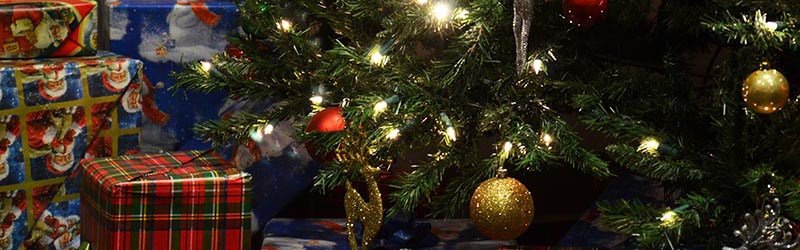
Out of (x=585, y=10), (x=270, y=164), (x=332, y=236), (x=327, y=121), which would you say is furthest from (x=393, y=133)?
(x=270, y=164)

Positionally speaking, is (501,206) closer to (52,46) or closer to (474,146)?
(474,146)

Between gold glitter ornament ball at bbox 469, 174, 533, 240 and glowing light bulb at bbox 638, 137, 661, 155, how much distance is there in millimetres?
135

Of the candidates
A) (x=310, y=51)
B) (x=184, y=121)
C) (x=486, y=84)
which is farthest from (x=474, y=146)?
(x=184, y=121)

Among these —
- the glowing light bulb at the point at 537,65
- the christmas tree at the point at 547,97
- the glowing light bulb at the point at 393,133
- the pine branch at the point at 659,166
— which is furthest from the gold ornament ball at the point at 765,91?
the glowing light bulb at the point at 393,133

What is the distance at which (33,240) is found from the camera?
155 centimetres

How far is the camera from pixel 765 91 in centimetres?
102

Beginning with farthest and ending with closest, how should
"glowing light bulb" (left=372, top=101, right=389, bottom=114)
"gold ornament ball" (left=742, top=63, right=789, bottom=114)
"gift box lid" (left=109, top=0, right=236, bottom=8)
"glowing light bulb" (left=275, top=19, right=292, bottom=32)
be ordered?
1. "gift box lid" (left=109, top=0, right=236, bottom=8)
2. "glowing light bulb" (left=275, top=19, right=292, bottom=32)
3. "glowing light bulb" (left=372, top=101, right=389, bottom=114)
4. "gold ornament ball" (left=742, top=63, right=789, bottom=114)

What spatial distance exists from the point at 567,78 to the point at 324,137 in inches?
11.6

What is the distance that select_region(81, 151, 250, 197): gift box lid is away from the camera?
132cm

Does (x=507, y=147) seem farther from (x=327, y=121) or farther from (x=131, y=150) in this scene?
(x=131, y=150)

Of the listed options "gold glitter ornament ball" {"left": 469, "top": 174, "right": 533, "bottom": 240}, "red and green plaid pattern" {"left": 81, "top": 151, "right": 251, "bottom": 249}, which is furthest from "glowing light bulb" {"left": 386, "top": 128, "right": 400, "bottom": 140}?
"red and green plaid pattern" {"left": 81, "top": 151, "right": 251, "bottom": 249}

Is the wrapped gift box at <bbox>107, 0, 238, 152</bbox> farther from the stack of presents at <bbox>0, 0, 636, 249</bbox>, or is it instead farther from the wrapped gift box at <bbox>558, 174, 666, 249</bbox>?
the wrapped gift box at <bbox>558, 174, 666, 249</bbox>

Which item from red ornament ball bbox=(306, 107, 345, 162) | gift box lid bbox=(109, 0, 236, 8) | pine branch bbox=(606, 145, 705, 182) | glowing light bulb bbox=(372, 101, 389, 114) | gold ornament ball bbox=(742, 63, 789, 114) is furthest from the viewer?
gift box lid bbox=(109, 0, 236, 8)

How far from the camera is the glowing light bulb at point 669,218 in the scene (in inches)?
43.8
